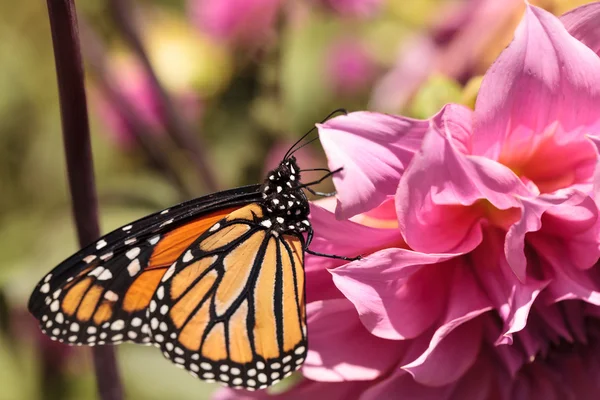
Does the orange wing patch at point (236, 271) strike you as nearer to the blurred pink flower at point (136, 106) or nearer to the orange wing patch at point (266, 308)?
the orange wing patch at point (266, 308)

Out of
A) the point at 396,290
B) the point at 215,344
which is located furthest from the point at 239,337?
the point at 396,290

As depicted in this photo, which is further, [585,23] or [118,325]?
[118,325]

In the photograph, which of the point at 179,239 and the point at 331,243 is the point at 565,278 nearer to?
the point at 331,243

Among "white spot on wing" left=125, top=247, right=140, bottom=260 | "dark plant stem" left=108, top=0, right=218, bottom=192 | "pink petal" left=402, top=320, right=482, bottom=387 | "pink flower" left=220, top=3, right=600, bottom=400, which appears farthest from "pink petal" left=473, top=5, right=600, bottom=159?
"dark plant stem" left=108, top=0, right=218, bottom=192

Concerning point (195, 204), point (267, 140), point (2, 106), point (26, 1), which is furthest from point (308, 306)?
point (26, 1)

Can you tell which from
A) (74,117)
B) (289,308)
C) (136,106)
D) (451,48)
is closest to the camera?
(74,117)
